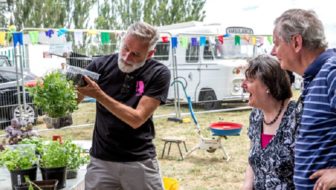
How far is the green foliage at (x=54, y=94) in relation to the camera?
214 centimetres

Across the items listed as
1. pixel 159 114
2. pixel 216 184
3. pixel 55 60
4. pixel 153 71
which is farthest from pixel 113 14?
pixel 153 71

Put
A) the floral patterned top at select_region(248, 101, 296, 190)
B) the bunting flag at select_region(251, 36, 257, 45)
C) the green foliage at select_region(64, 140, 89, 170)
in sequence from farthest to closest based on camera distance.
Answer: the bunting flag at select_region(251, 36, 257, 45) → the green foliage at select_region(64, 140, 89, 170) → the floral patterned top at select_region(248, 101, 296, 190)

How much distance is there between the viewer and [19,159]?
2053mm

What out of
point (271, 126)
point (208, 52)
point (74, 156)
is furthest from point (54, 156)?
point (208, 52)

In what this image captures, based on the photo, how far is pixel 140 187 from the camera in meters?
2.25

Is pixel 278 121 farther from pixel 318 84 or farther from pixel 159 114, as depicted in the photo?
pixel 159 114

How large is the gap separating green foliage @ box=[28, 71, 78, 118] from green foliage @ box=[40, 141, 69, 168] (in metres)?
0.17

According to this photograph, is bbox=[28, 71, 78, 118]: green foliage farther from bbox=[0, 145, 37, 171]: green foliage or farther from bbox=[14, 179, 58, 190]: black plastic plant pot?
bbox=[14, 179, 58, 190]: black plastic plant pot

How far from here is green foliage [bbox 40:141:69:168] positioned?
211 cm

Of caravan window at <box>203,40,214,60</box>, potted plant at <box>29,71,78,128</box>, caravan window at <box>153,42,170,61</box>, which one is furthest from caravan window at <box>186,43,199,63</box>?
potted plant at <box>29,71,78,128</box>

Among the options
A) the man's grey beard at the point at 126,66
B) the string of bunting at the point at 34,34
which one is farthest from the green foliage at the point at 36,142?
the string of bunting at the point at 34,34

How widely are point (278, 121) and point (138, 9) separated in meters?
18.8

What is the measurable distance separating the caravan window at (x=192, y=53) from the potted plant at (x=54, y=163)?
8.63m

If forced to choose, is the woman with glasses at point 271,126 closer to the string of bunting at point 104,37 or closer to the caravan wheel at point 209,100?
the string of bunting at point 104,37
